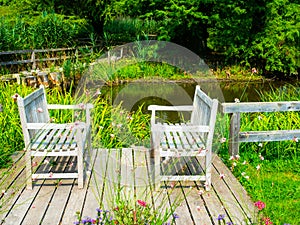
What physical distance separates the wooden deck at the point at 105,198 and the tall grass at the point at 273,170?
192 millimetres

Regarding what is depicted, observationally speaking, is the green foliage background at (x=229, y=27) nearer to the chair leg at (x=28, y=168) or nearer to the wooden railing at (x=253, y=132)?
the wooden railing at (x=253, y=132)

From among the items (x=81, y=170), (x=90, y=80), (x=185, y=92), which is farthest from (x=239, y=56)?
(x=81, y=170)

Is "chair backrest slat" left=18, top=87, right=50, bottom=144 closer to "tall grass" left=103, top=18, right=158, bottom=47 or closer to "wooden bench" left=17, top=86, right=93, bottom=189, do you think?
"wooden bench" left=17, top=86, right=93, bottom=189

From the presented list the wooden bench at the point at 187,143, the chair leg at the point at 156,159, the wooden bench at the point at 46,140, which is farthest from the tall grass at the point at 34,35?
the chair leg at the point at 156,159

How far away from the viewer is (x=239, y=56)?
14.6 m

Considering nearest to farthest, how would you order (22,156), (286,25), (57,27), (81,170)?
1. (81,170)
2. (22,156)
3. (57,27)
4. (286,25)

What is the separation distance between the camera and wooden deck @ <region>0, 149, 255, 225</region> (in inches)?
116

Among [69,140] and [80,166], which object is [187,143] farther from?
[69,140]

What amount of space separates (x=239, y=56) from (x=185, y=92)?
3829 millimetres

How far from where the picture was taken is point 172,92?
1167 cm

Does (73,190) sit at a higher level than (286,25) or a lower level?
lower

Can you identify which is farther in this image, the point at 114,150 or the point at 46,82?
the point at 46,82

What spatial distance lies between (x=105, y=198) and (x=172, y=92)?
28.1ft

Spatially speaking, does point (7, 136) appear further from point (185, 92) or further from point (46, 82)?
point (185, 92)
